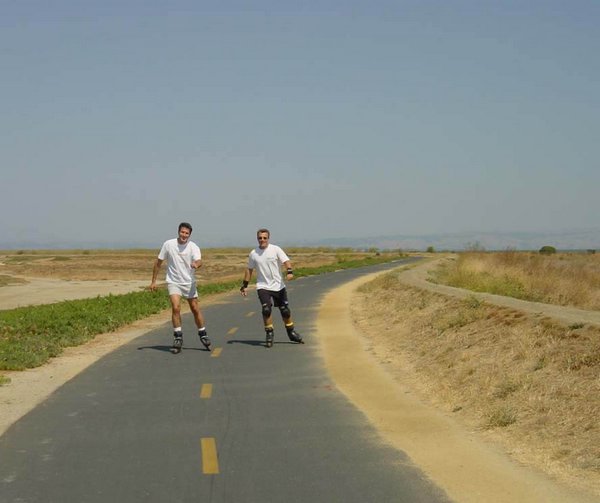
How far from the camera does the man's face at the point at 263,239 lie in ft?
48.2

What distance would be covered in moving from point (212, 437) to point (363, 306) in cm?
1792

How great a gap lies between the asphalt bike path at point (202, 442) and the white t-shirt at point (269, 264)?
211cm

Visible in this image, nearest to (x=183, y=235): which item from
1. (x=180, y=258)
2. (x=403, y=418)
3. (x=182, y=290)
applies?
(x=180, y=258)

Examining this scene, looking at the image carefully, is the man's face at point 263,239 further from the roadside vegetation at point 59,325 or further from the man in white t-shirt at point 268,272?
the roadside vegetation at point 59,325

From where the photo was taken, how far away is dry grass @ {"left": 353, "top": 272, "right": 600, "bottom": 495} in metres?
7.60

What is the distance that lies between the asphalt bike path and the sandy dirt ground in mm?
231

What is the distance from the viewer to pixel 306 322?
20219 millimetres

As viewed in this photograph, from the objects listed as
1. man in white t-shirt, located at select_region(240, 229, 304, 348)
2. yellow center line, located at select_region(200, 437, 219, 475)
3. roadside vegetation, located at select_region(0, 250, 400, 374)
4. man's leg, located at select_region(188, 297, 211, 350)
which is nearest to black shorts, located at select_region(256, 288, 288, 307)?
man in white t-shirt, located at select_region(240, 229, 304, 348)

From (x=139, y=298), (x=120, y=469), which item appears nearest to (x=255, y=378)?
(x=120, y=469)

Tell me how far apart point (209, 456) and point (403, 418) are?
2624mm

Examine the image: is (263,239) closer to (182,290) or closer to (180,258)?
(180,258)

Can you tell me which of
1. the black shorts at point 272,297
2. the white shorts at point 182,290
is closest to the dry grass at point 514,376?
the black shorts at point 272,297

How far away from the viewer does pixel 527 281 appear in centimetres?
2859

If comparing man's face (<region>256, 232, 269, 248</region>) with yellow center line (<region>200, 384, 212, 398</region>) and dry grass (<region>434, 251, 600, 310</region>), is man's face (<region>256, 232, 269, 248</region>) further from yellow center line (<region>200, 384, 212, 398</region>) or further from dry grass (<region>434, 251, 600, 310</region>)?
dry grass (<region>434, 251, 600, 310</region>)
